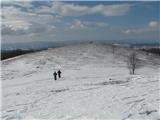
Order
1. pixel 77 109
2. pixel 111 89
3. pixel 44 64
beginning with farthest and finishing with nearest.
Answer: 1. pixel 44 64
2. pixel 111 89
3. pixel 77 109

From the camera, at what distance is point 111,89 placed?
2359 cm

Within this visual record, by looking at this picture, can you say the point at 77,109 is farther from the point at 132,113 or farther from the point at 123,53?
the point at 123,53

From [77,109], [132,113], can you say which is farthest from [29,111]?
[132,113]

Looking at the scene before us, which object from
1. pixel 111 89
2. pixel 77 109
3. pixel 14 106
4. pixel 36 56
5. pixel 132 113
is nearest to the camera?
pixel 132 113

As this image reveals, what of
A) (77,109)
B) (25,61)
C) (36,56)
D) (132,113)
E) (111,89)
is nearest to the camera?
(132,113)

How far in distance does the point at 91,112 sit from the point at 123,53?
56136 millimetres

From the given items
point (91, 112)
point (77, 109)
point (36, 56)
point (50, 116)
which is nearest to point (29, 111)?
point (50, 116)

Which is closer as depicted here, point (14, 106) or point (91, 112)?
point (91, 112)

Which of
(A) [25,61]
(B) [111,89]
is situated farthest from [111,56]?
(B) [111,89]

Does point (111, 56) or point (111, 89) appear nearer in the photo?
point (111, 89)

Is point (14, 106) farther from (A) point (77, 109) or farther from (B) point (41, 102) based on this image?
(A) point (77, 109)

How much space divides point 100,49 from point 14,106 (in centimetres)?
5536

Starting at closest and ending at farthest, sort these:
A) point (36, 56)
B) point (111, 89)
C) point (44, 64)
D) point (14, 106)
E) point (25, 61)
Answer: point (14, 106), point (111, 89), point (44, 64), point (25, 61), point (36, 56)

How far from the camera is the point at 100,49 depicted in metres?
72.9
